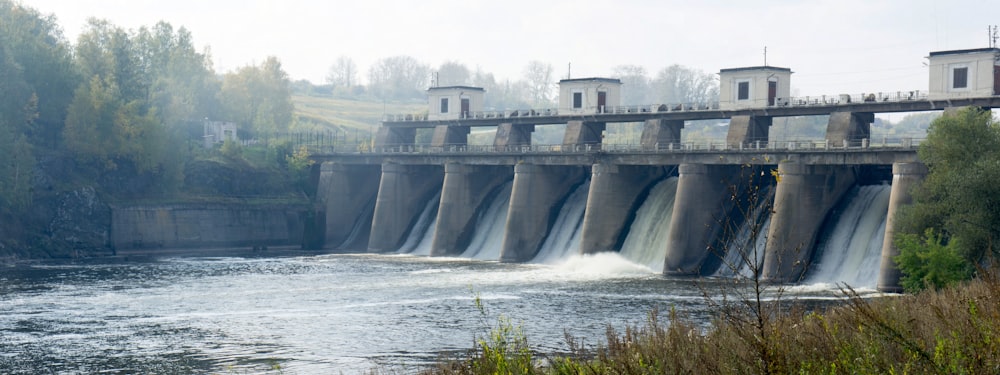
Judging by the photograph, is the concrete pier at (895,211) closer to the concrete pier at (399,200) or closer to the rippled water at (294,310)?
the rippled water at (294,310)

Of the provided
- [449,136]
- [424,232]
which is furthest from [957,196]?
[449,136]

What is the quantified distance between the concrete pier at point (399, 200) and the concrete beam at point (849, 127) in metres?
42.0

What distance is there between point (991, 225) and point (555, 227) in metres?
40.0

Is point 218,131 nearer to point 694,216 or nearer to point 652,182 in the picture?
point 652,182

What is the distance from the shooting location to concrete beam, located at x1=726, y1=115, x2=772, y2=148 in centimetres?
8262

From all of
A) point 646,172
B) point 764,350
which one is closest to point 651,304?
point 646,172

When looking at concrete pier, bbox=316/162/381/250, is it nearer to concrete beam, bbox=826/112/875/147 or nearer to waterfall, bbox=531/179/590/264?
waterfall, bbox=531/179/590/264

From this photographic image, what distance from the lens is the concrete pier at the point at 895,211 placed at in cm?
6141

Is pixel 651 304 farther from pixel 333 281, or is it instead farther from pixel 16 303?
pixel 16 303

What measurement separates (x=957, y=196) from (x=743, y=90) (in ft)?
100

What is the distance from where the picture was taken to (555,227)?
9094 cm

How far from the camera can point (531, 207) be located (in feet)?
294

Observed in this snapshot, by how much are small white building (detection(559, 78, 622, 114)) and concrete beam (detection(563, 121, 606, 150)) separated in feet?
4.14

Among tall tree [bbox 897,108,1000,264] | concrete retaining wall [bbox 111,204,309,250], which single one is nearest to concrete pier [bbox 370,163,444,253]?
concrete retaining wall [bbox 111,204,309,250]
